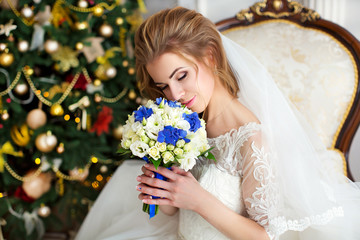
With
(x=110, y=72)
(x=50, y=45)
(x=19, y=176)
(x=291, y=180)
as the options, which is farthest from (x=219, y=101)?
(x=19, y=176)

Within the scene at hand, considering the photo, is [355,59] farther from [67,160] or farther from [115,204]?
[67,160]

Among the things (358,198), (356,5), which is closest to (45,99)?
(358,198)

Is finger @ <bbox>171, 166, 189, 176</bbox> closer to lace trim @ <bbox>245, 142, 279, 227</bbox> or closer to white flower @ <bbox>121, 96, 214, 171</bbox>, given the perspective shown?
white flower @ <bbox>121, 96, 214, 171</bbox>

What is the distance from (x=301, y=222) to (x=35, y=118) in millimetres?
1733

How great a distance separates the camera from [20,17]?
1.99m

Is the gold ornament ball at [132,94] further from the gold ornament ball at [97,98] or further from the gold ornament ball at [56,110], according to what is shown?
the gold ornament ball at [56,110]

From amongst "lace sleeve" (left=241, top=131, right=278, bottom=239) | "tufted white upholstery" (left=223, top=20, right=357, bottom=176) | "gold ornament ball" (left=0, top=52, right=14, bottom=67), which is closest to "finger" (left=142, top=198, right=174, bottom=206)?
"lace sleeve" (left=241, top=131, right=278, bottom=239)

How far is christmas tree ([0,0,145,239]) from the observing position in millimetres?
2021

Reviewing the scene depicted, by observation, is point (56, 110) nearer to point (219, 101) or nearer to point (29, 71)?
point (29, 71)

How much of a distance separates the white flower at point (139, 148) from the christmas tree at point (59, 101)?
1.21 meters

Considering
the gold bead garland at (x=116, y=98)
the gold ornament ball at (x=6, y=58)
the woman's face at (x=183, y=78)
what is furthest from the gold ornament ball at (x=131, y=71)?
the woman's face at (x=183, y=78)

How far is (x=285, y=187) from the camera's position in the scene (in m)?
1.32

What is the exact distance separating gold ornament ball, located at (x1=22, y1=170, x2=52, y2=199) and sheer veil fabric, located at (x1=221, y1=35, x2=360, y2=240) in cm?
158

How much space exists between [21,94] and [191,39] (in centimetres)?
147
